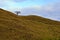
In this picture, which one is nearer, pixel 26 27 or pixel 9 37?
pixel 9 37

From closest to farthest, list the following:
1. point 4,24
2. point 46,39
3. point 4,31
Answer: point 46,39 → point 4,31 → point 4,24

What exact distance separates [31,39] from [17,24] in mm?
4154

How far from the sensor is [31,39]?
20.2 meters

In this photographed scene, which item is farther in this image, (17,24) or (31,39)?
(17,24)

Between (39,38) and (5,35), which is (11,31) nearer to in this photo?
(5,35)

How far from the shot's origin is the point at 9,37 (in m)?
20.4

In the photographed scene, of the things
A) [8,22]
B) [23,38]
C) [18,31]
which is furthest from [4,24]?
[23,38]

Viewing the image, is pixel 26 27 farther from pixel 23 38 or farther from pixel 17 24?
pixel 23 38

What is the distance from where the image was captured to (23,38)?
20.2 meters

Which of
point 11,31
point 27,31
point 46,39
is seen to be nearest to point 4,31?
point 11,31

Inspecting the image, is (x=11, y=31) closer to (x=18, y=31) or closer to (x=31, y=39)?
(x=18, y=31)

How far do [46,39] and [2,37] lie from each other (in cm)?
384

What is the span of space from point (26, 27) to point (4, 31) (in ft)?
9.87

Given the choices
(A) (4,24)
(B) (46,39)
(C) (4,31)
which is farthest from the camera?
(A) (4,24)
